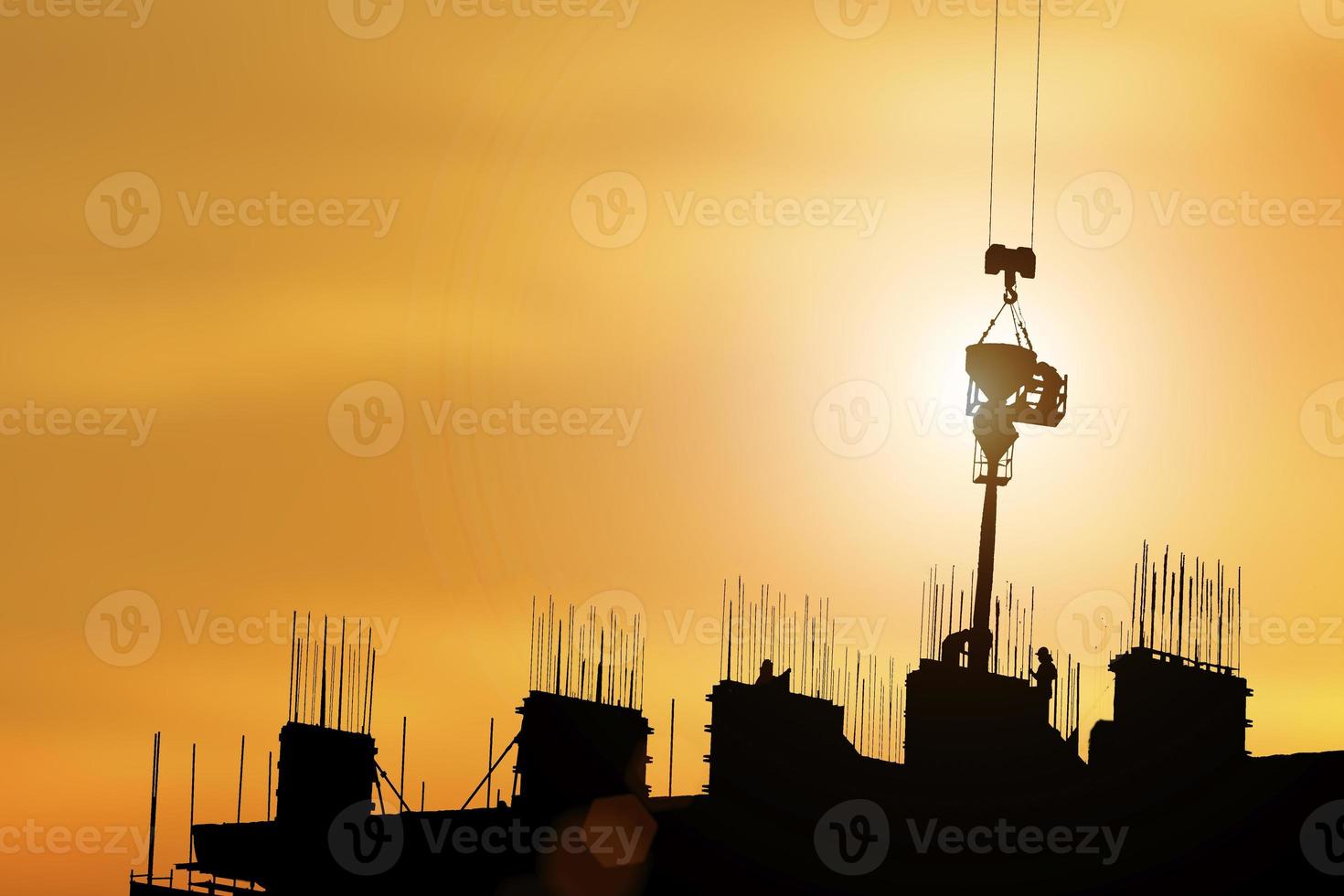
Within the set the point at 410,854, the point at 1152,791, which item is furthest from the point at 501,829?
→ the point at 1152,791

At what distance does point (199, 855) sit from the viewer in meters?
53.4

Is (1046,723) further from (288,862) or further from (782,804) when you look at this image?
(288,862)
